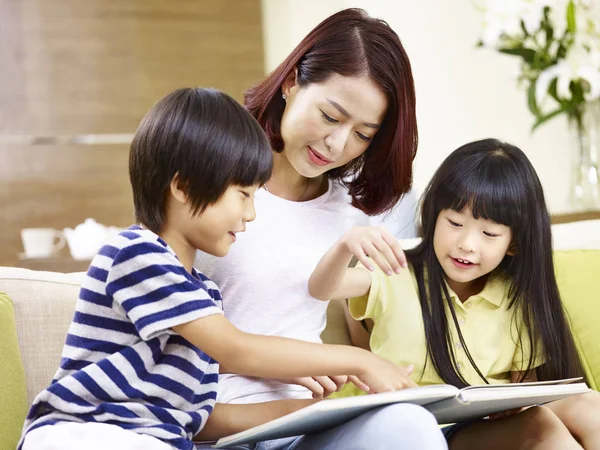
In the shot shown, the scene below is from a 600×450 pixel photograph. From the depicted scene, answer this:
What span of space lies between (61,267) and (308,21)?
5.97 feet

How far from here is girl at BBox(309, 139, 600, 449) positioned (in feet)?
5.12

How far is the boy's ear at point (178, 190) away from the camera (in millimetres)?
1135

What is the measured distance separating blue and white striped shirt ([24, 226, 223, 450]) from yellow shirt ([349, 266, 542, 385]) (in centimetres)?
56

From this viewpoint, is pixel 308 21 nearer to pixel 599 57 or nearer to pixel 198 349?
pixel 599 57

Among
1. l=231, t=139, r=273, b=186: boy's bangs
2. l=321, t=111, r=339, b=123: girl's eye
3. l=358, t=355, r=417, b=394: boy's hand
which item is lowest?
l=358, t=355, r=417, b=394: boy's hand

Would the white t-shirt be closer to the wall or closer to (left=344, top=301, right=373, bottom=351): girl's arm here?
(left=344, top=301, right=373, bottom=351): girl's arm

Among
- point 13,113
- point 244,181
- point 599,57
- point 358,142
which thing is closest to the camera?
point 244,181

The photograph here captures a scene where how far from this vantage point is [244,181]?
3.79 ft

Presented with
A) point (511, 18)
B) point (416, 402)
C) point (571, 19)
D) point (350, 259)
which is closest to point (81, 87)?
point (511, 18)

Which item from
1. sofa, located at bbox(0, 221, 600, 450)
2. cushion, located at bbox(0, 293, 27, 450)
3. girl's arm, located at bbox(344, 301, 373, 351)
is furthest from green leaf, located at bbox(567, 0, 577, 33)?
cushion, located at bbox(0, 293, 27, 450)


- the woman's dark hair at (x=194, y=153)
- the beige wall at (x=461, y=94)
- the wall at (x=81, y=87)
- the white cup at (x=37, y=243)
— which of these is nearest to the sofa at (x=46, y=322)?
the woman's dark hair at (x=194, y=153)

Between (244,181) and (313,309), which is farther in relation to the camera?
(313,309)

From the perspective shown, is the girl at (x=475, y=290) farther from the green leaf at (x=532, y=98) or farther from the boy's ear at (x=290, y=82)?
the green leaf at (x=532, y=98)

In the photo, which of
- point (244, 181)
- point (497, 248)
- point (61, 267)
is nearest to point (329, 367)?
point (244, 181)
